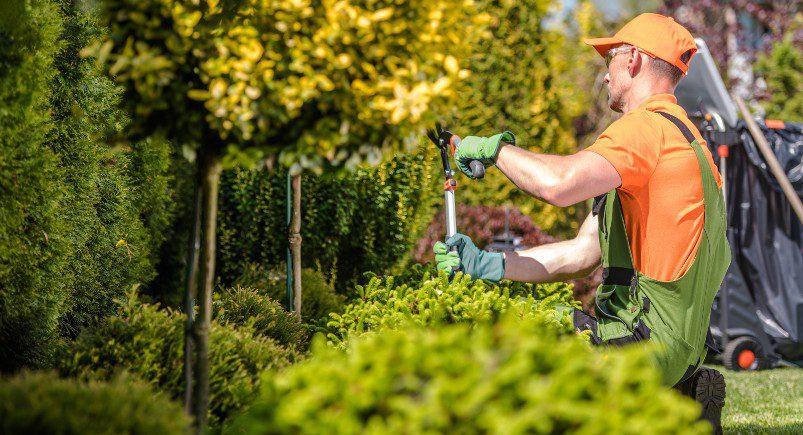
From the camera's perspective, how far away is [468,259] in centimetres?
332

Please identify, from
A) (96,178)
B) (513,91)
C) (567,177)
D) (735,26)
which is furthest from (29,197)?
(735,26)

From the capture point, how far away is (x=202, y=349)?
7.59 ft

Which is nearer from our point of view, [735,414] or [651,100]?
[651,100]

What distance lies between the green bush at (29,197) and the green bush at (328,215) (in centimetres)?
144

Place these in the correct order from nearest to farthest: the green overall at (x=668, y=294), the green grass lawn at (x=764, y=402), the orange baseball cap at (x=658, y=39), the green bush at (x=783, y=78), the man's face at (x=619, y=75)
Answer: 1. the green overall at (x=668, y=294)
2. the orange baseball cap at (x=658, y=39)
3. the man's face at (x=619, y=75)
4. the green grass lawn at (x=764, y=402)
5. the green bush at (x=783, y=78)

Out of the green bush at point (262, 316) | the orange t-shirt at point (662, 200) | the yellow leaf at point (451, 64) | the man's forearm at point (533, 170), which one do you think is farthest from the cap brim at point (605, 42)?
the green bush at point (262, 316)

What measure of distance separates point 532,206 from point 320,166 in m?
5.87

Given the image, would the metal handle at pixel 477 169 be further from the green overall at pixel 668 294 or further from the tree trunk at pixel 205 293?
the tree trunk at pixel 205 293

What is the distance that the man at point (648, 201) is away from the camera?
111 inches

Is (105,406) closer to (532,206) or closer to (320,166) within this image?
(320,166)

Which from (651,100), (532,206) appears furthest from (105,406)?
(532,206)

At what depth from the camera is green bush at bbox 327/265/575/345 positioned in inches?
125

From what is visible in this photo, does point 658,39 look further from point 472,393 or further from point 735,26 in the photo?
point 735,26

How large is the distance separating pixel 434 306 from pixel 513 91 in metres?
5.05
